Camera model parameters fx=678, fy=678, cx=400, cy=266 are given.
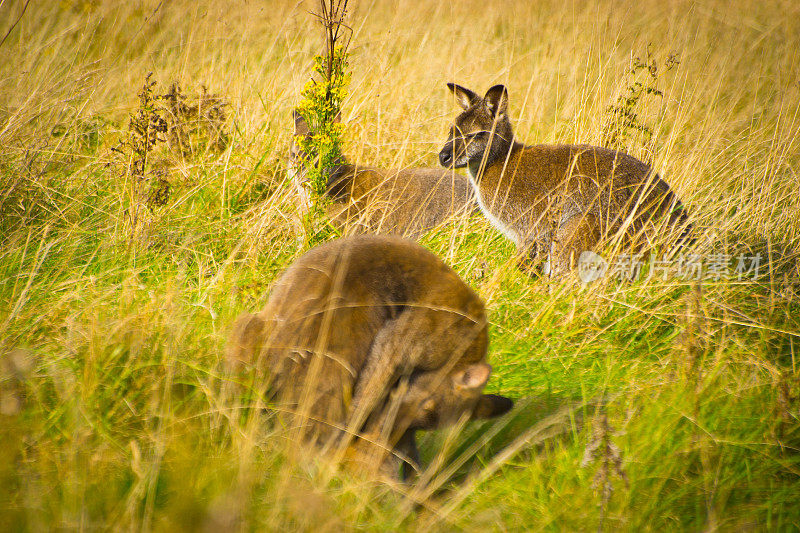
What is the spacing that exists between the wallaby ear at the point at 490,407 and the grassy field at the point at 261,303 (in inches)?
5.3

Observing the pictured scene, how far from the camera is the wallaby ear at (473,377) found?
2.41 meters

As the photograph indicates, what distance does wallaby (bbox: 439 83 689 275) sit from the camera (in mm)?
4465

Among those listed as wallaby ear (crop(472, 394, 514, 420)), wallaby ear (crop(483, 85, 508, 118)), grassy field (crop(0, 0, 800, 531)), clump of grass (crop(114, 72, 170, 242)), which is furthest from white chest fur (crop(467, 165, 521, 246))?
wallaby ear (crop(472, 394, 514, 420))

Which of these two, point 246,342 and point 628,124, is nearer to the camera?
point 246,342

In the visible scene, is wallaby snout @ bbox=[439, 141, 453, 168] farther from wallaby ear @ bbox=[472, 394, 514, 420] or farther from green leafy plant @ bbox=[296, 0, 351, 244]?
wallaby ear @ bbox=[472, 394, 514, 420]

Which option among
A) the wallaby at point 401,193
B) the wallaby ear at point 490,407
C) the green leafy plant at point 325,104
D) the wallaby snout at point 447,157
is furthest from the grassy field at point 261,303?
the green leafy plant at point 325,104

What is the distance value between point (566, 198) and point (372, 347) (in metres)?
2.70

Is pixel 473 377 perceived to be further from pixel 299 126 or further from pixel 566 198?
pixel 299 126

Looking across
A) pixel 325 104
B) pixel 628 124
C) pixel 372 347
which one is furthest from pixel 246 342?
pixel 628 124

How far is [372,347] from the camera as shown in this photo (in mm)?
2365

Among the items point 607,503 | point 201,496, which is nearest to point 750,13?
point 607,503

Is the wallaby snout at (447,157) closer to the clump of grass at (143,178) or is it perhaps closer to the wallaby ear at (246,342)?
the clump of grass at (143,178)

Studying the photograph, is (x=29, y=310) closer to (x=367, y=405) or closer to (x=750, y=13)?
(x=367, y=405)

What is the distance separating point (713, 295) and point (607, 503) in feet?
6.81
